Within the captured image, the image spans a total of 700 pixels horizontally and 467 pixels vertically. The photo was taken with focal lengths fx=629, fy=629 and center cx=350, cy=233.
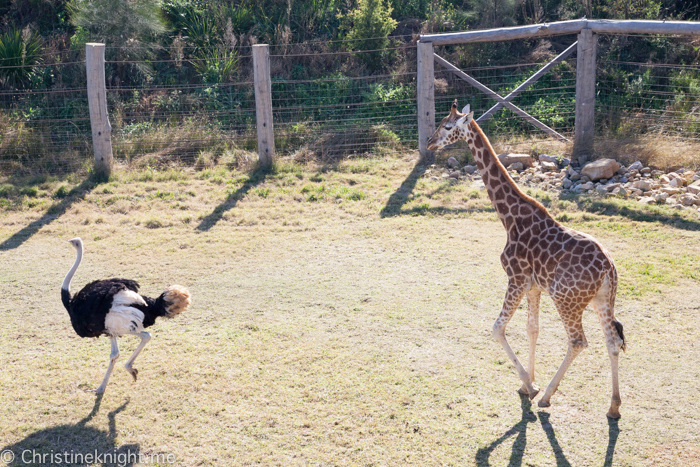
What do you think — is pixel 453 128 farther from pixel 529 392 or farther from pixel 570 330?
pixel 529 392

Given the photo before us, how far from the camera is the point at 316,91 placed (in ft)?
49.0

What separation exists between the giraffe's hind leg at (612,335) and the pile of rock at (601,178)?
18.6 feet

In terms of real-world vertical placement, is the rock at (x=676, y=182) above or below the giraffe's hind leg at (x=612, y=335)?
above

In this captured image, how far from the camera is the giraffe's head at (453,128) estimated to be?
6057 millimetres

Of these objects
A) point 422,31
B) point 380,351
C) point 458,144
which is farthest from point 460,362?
point 422,31

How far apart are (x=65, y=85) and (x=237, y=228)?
8.57 meters

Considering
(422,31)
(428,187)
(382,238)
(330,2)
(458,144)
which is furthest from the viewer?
(330,2)

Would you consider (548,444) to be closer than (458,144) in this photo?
Yes

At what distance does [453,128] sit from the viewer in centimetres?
618

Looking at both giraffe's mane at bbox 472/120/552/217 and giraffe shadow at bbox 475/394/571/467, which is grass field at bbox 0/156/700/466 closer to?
giraffe shadow at bbox 475/394/571/467

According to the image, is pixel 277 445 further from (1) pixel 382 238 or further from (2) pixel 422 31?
(2) pixel 422 31

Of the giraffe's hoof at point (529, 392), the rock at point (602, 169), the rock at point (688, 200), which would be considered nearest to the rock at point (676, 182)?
the rock at point (688, 200)

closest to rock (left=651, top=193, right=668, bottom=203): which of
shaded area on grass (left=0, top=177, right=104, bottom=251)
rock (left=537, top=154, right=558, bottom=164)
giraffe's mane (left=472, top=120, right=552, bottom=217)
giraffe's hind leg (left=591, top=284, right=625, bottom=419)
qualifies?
rock (left=537, top=154, right=558, bottom=164)

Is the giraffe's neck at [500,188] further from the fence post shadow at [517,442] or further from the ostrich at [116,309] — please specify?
the ostrich at [116,309]
